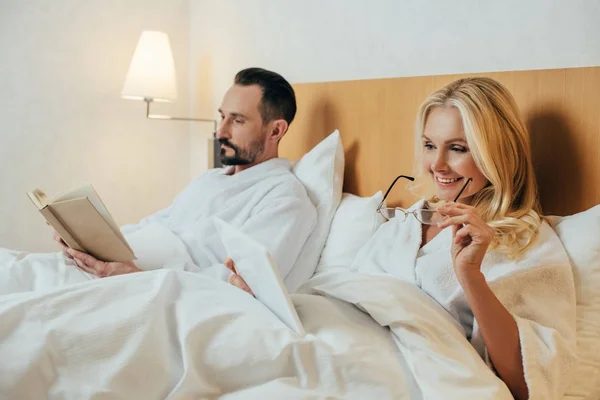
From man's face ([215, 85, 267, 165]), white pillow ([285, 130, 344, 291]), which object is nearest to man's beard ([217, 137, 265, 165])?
man's face ([215, 85, 267, 165])

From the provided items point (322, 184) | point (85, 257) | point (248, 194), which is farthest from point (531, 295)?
point (85, 257)

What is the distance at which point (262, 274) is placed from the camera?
140 cm

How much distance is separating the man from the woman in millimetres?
412

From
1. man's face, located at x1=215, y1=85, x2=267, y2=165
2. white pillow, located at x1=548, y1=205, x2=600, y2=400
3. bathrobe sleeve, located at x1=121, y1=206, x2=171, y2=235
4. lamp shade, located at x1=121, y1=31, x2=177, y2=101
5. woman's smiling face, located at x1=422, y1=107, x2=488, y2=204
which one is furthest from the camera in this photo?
lamp shade, located at x1=121, y1=31, x2=177, y2=101

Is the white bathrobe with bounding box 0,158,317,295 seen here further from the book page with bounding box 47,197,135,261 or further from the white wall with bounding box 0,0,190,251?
Result: the white wall with bounding box 0,0,190,251

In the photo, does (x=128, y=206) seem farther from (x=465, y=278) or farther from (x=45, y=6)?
(x=465, y=278)

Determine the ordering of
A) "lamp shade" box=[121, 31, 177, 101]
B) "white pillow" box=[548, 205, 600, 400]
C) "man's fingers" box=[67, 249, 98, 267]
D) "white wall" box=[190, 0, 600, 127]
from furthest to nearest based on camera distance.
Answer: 1. "lamp shade" box=[121, 31, 177, 101]
2. "man's fingers" box=[67, 249, 98, 267]
3. "white wall" box=[190, 0, 600, 127]
4. "white pillow" box=[548, 205, 600, 400]

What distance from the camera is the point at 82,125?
11.0 feet

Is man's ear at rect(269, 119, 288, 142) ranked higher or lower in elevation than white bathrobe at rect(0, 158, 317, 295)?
higher

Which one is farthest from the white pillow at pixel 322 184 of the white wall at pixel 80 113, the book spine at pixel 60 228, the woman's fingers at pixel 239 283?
the white wall at pixel 80 113

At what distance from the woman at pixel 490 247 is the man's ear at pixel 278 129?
0.79 m

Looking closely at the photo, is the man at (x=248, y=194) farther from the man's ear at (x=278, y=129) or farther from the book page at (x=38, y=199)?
the book page at (x=38, y=199)

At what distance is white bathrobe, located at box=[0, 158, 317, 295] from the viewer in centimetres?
209

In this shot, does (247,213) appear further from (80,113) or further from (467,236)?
(80,113)
